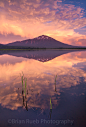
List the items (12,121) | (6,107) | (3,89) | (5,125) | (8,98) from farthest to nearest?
(3,89) < (8,98) < (6,107) < (12,121) < (5,125)

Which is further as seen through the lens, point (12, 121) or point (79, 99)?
point (79, 99)

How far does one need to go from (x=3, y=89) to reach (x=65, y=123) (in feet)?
12.5

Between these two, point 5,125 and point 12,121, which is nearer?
point 5,125

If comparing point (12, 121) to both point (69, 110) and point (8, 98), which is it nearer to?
point (8, 98)

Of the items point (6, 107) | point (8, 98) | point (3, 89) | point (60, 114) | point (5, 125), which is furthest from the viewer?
point (3, 89)

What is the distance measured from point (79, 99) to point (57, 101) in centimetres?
100

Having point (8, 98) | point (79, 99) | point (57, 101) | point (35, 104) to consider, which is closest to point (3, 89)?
point (8, 98)

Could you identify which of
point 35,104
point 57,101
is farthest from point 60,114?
point 35,104

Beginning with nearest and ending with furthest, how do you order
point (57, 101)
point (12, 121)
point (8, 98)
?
point (12, 121), point (57, 101), point (8, 98)

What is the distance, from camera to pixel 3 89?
17.6 feet

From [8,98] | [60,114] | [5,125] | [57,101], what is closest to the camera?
[5,125]

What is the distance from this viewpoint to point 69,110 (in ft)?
11.6

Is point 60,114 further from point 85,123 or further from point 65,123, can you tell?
point 85,123

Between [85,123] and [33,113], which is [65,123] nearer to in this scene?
[85,123]
